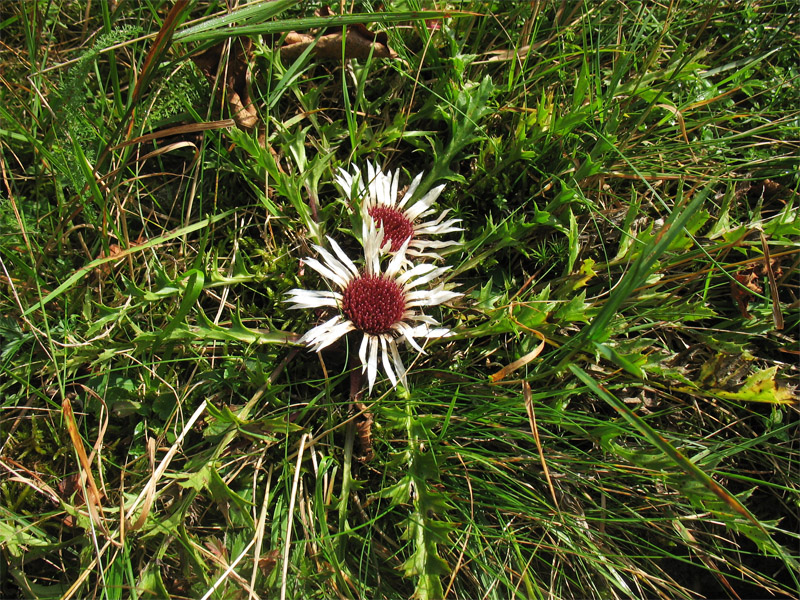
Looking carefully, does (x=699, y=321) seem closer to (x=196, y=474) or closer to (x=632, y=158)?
(x=632, y=158)

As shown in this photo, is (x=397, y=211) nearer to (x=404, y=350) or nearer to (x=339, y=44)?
(x=404, y=350)

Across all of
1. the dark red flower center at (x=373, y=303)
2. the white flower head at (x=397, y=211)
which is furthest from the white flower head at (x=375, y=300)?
the white flower head at (x=397, y=211)

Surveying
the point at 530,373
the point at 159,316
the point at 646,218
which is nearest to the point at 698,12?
the point at 646,218

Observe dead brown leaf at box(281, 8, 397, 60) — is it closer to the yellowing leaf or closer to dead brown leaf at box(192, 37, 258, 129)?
dead brown leaf at box(192, 37, 258, 129)

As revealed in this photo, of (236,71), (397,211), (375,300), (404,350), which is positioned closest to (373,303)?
(375,300)

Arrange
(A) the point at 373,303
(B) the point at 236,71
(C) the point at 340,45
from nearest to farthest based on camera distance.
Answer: (A) the point at 373,303 → (B) the point at 236,71 → (C) the point at 340,45

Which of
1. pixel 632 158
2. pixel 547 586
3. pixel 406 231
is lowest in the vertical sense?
pixel 547 586

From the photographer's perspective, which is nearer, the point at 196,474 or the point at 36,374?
the point at 196,474

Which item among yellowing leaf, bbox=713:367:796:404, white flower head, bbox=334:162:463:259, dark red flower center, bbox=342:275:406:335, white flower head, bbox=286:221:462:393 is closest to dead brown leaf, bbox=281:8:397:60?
white flower head, bbox=334:162:463:259
